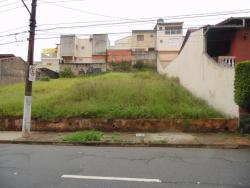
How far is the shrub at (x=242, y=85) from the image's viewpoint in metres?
11.8

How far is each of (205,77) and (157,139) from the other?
5.31m

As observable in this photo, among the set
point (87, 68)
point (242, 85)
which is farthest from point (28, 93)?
point (87, 68)

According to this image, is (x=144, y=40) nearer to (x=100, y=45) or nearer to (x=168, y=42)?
(x=168, y=42)

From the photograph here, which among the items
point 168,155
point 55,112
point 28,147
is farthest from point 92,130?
point 168,155

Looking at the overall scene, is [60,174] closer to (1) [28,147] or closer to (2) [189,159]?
(2) [189,159]

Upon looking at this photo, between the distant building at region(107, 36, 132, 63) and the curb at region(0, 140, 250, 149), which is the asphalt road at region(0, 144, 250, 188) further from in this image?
the distant building at region(107, 36, 132, 63)

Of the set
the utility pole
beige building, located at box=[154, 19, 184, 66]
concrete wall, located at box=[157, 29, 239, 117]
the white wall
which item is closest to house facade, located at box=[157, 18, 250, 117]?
concrete wall, located at box=[157, 29, 239, 117]

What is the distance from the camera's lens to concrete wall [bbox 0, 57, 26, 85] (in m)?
32.4

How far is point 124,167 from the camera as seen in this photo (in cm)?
809

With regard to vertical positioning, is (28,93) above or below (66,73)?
below

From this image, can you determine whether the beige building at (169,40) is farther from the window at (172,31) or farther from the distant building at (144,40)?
the distant building at (144,40)

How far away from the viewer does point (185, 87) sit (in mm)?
20328

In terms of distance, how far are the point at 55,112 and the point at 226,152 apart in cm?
748

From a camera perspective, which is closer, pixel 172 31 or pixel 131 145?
pixel 131 145
